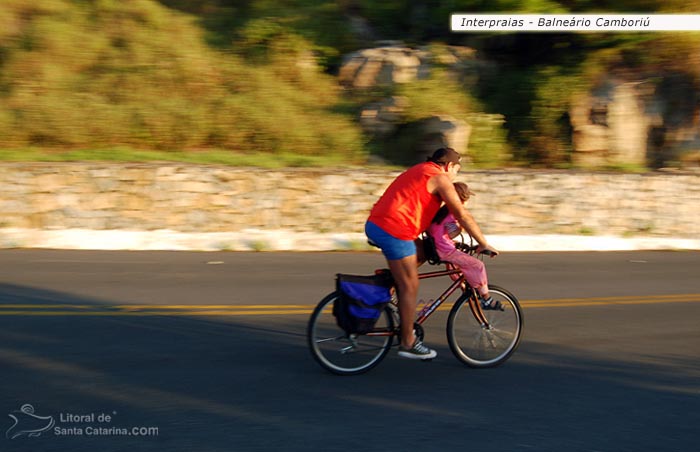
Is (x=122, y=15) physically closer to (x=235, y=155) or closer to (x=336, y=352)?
(x=235, y=155)

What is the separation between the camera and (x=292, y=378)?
6.54 m

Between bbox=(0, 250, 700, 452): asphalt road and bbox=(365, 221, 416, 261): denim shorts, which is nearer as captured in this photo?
bbox=(0, 250, 700, 452): asphalt road

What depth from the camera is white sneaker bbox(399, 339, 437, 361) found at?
677 cm

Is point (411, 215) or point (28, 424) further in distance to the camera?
point (411, 215)

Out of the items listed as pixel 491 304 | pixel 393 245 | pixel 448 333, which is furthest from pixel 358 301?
pixel 491 304

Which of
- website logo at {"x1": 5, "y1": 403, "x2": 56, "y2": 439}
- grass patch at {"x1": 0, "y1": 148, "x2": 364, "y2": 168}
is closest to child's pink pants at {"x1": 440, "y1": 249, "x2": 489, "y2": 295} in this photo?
website logo at {"x1": 5, "y1": 403, "x2": 56, "y2": 439}

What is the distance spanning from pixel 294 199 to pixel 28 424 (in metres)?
11.4

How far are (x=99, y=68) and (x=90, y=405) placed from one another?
17.4m

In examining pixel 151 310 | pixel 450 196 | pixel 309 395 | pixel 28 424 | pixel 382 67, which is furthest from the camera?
pixel 382 67

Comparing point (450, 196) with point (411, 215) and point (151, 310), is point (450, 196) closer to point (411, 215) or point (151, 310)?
point (411, 215)

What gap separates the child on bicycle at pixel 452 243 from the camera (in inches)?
262

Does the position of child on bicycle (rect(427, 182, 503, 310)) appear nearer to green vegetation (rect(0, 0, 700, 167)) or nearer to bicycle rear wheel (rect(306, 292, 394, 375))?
bicycle rear wheel (rect(306, 292, 394, 375))

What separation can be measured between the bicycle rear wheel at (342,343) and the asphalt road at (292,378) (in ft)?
0.44

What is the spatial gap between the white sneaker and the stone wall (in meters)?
9.88
